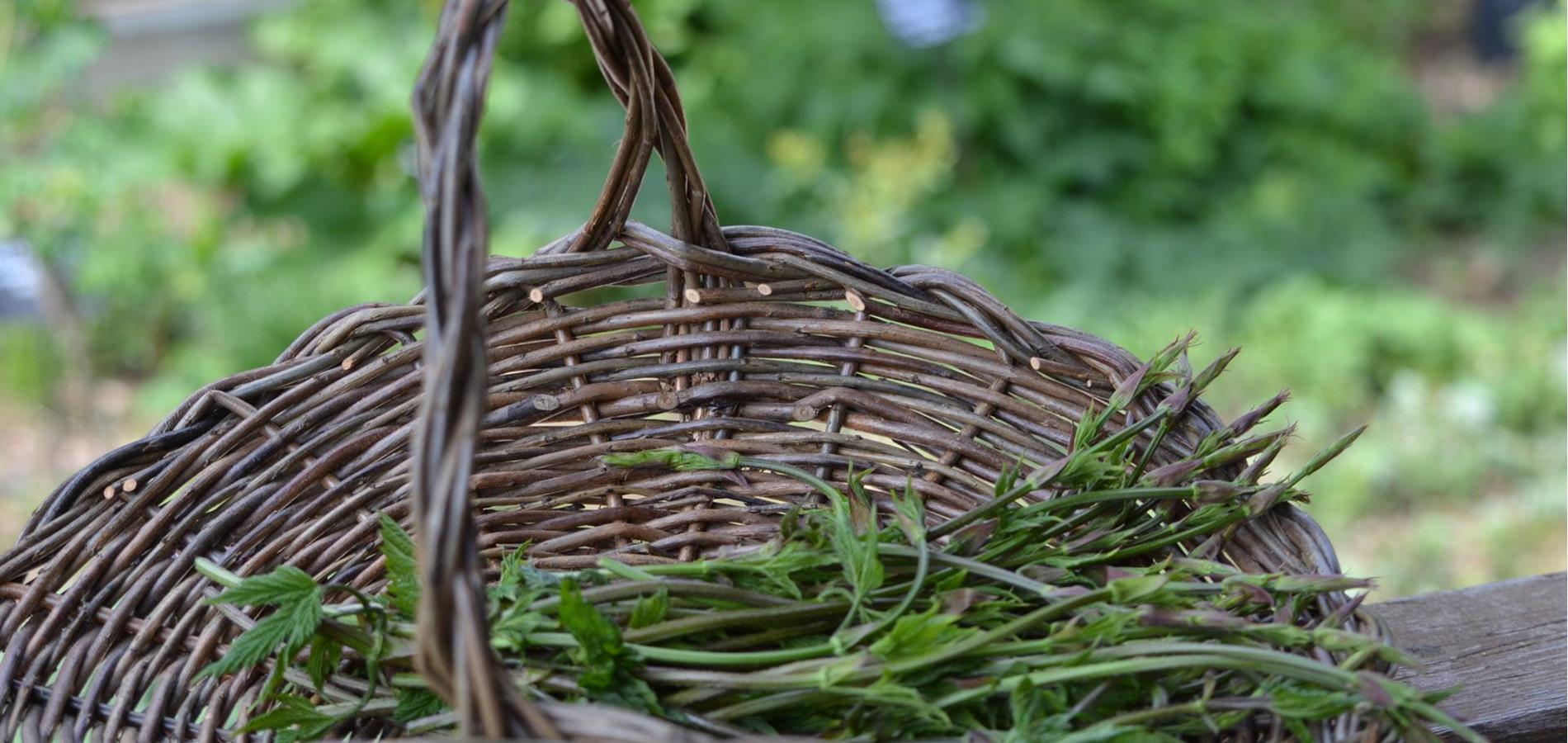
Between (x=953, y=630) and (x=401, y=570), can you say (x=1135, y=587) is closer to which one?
(x=953, y=630)

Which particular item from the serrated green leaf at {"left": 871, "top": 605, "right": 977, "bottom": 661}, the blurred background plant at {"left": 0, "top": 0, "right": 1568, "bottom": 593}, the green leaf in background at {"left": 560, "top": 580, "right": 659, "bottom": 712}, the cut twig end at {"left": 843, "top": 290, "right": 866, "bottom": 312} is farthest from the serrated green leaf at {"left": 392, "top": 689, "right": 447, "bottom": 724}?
the blurred background plant at {"left": 0, "top": 0, "right": 1568, "bottom": 593}

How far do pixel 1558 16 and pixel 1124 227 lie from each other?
1.09 m

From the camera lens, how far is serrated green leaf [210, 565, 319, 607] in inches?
26.0

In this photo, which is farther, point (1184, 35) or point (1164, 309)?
point (1184, 35)

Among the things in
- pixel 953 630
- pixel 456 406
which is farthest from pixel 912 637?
pixel 456 406

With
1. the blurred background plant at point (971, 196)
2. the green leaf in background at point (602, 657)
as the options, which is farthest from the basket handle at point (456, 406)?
the blurred background plant at point (971, 196)

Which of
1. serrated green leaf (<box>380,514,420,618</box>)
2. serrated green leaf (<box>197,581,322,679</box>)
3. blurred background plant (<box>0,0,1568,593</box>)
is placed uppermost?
blurred background plant (<box>0,0,1568,593</box>)

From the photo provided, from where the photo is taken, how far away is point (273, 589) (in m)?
0.67

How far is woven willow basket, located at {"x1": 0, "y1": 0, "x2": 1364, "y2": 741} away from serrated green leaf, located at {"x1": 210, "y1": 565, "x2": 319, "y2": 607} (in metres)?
0.10

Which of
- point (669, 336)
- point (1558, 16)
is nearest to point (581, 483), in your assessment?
point (669, 336)

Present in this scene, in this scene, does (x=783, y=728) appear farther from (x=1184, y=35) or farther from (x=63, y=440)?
(x=1184, y=35)

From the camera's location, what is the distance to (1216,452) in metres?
0.72

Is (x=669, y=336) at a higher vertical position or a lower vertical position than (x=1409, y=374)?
lower

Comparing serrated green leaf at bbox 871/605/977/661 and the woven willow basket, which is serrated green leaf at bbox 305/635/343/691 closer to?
the woven willow basket
